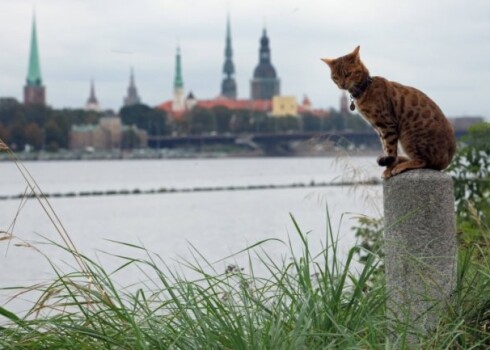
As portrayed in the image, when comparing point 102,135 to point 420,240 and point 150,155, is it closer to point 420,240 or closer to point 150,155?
point 150,155

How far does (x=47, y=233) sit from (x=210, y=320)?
3439 cm

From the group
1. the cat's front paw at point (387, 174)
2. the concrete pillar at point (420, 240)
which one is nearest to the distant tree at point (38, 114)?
the cat's front paw at point (387, 174)

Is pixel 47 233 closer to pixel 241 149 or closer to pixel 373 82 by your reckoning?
pixel 373 82

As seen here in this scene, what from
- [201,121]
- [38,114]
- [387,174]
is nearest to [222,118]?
[201,121]

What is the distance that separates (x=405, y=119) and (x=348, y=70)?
1.20 feet

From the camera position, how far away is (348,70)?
198 inches

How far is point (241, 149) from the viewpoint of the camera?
15900 cm

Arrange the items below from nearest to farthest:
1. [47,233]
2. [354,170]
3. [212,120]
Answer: [354,170], [47,233], [212,120]

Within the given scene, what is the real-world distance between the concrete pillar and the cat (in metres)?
0.15

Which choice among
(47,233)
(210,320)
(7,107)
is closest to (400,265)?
(210,320)

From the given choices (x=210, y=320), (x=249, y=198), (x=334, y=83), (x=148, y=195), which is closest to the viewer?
(x=210, y=320)

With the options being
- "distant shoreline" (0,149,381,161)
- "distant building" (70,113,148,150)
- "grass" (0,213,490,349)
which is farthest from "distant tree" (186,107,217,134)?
"grass" (0,213,490,349)

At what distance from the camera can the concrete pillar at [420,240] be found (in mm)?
4840

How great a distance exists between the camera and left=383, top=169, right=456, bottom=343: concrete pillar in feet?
15.9
